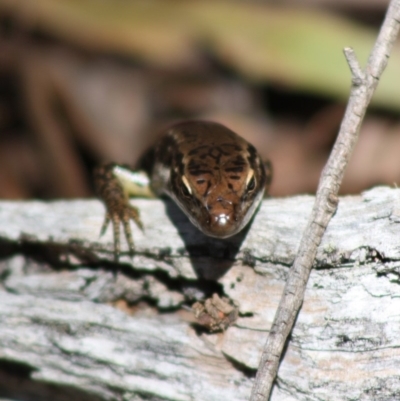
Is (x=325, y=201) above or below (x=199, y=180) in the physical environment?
below

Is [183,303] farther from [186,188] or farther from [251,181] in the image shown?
[251,181]

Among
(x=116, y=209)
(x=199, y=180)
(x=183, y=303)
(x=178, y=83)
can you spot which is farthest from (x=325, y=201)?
(x=178, y=83)

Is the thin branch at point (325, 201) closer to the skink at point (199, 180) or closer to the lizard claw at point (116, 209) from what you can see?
the skink at point (199, 180)

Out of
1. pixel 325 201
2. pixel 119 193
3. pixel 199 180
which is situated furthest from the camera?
pixel 119 193

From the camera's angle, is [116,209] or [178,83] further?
[178,83]

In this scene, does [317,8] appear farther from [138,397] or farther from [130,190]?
[138,397]

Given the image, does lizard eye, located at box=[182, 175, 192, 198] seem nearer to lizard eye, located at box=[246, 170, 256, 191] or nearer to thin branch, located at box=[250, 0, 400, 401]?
lizard eye, located at box=[246, 170, 256, 191]

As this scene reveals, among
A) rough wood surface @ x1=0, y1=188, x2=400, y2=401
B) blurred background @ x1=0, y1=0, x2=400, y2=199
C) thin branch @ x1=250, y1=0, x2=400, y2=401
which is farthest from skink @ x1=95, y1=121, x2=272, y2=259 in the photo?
blurred background @ x1=0, y1=0, x2=400, y2=199
